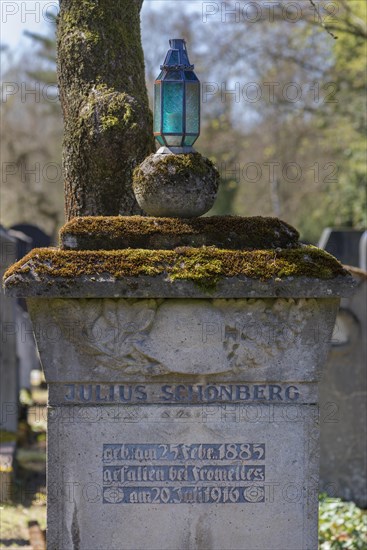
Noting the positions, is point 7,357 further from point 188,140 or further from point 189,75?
point 189,75

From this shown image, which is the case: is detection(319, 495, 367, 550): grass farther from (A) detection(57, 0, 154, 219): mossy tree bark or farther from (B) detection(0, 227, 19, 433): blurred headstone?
(B) detection(0, 227, 19, 433): blurred headstone

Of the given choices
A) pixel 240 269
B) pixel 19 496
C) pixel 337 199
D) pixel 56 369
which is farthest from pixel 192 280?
pixel 337 199

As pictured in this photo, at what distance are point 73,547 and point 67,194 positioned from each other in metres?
2.09

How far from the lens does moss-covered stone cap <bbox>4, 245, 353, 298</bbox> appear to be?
4.21m

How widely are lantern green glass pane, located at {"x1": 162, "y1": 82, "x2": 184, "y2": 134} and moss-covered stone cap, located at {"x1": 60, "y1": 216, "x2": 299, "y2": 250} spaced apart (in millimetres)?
421

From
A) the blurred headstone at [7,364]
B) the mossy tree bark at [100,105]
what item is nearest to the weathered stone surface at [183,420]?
the mossy tree bark at [100,105]

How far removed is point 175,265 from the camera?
4277 mm

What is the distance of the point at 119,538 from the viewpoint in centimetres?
447

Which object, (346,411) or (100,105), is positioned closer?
(100,105)

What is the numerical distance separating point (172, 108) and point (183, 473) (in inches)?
63.7

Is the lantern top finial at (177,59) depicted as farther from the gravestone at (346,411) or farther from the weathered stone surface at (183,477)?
the gravestone at (346,411)

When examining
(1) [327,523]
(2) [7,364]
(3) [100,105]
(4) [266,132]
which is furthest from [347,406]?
(4) [266,132]

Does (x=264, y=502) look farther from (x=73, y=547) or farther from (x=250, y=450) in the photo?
(x=73, y=547)

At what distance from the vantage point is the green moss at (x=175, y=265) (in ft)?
13.9
